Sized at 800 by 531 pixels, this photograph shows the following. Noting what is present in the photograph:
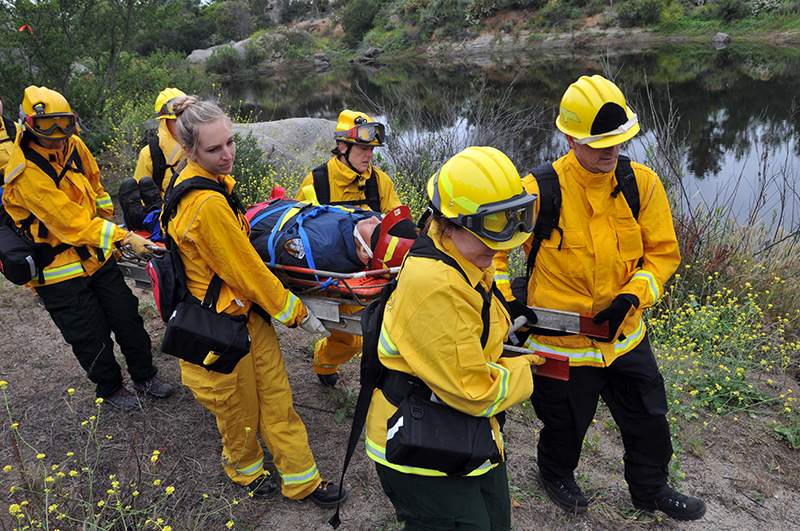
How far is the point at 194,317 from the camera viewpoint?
8.09ft

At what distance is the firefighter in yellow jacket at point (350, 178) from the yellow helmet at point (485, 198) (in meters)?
2.40

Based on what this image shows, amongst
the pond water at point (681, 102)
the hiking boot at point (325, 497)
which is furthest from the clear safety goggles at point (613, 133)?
the pond water at point (681, 102)

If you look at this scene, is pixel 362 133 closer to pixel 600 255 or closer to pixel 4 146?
pixel 600 255

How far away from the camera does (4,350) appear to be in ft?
15.0

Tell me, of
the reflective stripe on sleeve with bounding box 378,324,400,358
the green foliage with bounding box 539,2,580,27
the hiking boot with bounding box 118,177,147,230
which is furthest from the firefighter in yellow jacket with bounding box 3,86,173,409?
the green foliage with bounding box 539,2,580,27

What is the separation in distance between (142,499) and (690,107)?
17.3 meters

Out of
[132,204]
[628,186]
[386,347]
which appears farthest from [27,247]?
[628,186]

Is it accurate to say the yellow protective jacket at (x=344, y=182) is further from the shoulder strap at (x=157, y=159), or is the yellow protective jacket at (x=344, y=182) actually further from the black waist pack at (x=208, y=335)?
the black waist pack at (x=208, y=335)

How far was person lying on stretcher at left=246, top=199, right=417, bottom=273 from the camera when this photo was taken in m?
2.72

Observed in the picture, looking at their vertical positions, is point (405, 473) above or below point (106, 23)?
below

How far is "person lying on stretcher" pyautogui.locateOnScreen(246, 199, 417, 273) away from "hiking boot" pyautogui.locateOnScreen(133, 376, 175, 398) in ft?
5.52

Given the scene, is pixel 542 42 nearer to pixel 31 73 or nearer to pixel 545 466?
pixel 31 73

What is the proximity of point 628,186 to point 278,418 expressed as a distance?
221 cm

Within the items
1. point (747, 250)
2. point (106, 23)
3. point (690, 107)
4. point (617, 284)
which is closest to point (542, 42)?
point (690, 107)
